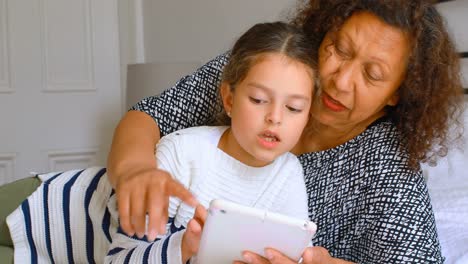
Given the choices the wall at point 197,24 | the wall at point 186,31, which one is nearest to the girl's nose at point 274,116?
the wall at point 186,31

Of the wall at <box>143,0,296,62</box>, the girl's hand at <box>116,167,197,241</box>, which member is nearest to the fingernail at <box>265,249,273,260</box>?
the girl's hand at <box>116,167,197,241</box>

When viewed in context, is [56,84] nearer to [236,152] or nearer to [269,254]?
[236,152]

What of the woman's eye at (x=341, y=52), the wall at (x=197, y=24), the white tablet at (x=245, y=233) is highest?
the wall at (x=197, y=24)

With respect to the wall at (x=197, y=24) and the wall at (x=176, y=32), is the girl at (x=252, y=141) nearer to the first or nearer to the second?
the wall at (x=176, y=32)

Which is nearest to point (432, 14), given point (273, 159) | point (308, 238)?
point (273, 159)

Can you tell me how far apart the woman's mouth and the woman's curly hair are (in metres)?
0.15

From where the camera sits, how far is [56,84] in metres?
3.14

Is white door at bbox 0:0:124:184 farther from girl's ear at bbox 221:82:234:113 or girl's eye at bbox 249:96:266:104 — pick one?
A: girl's eye at bbox 249:96:266:104

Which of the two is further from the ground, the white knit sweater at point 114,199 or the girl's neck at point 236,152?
the girl's neck at point 236,152

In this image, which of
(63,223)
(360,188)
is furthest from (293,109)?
(63,223)

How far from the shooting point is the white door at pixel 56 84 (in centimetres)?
304

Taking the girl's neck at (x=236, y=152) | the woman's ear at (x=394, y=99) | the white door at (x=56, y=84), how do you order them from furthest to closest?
the white door at (x=56, y=84) → the woman's ear at (x=394, y=99) → the girl's neck at (x=236, y=152)

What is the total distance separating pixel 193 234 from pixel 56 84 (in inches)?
101

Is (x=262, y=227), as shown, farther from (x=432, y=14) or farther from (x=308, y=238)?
(x=432, y=14)
